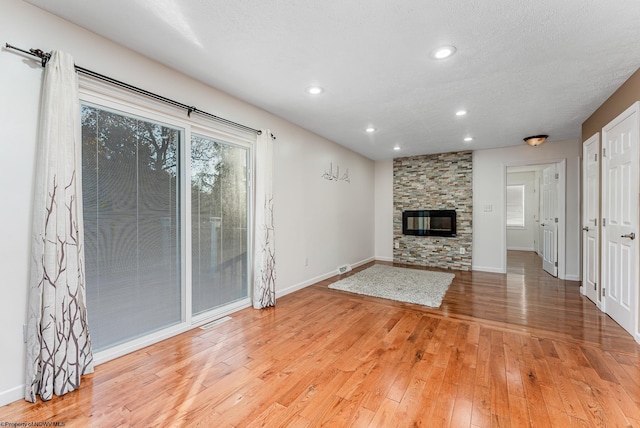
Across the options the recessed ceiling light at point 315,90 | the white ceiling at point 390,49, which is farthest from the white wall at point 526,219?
the recessed ceiling light at point 315,90

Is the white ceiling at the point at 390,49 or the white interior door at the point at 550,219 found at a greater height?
the white ceiling at the point at 390,49

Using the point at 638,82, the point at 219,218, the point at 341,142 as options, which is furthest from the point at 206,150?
the point at 638,82

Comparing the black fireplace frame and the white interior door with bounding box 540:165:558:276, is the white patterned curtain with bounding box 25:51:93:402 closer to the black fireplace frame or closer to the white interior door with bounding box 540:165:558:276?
the black fireplace frame

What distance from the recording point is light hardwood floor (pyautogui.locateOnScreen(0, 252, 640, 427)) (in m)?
1.67

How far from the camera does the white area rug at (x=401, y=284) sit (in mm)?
3972

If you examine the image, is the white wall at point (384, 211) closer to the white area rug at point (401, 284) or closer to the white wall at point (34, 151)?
the white area rug at point (401, 284)

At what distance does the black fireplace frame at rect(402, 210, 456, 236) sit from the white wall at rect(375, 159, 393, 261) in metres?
0.39

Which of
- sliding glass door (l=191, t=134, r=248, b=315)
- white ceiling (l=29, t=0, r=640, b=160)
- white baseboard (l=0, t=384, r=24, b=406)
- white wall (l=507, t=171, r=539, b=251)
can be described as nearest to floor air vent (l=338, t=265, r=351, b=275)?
sliding glass door (l=191, t=134, r=248, b=315)

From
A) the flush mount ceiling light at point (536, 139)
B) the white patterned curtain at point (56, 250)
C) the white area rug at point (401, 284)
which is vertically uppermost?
the flush mount ceiling light at point (536, 139)

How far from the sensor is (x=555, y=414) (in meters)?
1.67

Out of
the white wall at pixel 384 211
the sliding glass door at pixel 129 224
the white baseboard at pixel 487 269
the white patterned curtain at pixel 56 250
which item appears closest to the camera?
the white patterned curtain at pixel 56 250

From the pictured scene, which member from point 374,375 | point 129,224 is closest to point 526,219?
point 374,375

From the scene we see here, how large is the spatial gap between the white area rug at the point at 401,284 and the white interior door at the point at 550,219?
193cm

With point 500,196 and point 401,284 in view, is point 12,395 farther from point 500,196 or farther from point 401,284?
point 500,196
